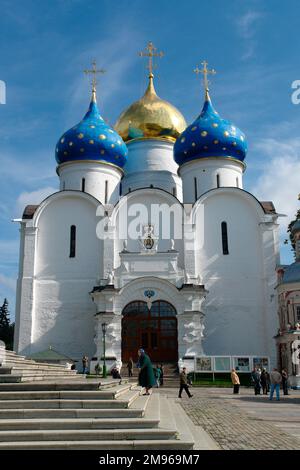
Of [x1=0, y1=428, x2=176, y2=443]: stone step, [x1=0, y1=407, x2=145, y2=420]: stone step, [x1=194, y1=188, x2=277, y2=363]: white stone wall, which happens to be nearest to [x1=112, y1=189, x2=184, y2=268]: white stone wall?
[x1=194, y1=188, x2=277, y2=363]: white stone wall

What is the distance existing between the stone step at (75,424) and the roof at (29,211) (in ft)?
64.1

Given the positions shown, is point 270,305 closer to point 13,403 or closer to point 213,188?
point 213,188

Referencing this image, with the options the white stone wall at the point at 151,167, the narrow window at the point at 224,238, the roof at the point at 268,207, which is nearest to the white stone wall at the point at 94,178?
the white stone wall at the point at 151,167

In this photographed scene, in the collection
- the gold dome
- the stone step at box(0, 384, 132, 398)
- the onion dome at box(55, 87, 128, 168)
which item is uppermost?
the gold dome

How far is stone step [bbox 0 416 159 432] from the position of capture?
19.6ft

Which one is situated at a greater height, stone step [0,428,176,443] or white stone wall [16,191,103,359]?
white stone wall [16,191,103,359]

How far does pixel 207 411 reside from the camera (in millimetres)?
11008

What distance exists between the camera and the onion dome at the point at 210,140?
26.1 m

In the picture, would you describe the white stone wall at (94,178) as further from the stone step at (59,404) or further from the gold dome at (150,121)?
the stone step at (59,404)

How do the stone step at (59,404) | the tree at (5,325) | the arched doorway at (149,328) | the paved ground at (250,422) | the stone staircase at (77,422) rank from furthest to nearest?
the tree at (5,325) < the arched doorway at (149,328) < the paved ground at (250,422) < the stone step at (59,404) < the stone staircase at (77,422)

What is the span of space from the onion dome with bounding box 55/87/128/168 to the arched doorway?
8069mm

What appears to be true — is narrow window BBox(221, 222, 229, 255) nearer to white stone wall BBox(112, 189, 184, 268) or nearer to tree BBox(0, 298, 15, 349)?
white stone wall BBox(112, 189, 184, 268)
